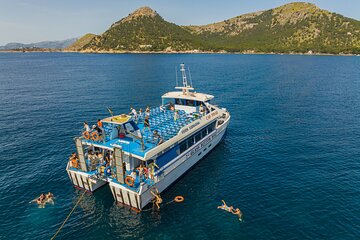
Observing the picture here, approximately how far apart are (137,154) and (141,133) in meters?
5.49

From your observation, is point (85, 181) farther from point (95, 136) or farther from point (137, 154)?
point (137, 154)

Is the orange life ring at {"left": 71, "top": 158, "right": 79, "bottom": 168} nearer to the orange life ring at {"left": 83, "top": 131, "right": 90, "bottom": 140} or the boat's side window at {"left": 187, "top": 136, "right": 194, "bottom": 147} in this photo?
the orange life ring at {"left": 83, "top": 131, "right": 90, "bottom": 140}

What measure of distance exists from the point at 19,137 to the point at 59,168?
15.7 metres

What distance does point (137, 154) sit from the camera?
80.8 ft

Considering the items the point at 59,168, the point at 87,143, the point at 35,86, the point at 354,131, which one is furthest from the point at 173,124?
the point at 35,86

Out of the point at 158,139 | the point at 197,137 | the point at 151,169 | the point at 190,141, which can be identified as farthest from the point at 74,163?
the point at 197,137

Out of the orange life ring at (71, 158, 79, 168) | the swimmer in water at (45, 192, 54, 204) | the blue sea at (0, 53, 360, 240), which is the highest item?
the orange life ring at (71, 158, 79, 168)

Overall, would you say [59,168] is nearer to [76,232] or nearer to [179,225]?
[76,232]

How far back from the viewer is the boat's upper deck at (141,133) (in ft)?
85.9

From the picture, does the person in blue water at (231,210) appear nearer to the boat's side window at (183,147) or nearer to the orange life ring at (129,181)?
the boat's side window at (183,147)

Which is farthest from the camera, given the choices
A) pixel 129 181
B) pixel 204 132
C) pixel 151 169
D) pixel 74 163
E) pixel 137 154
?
pixel 204 132

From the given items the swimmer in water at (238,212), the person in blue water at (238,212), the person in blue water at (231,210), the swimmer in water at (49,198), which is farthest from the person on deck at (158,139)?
the swimmer in water at (49,198)

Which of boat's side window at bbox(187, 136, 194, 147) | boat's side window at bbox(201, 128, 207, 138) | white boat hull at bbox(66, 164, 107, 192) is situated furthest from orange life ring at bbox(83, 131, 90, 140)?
boat's side window at bbox(201, 128, 207, 138)

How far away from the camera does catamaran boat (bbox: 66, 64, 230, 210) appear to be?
24031mm
